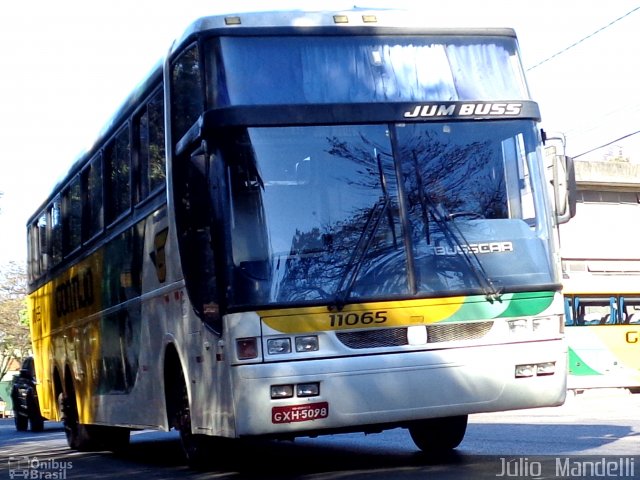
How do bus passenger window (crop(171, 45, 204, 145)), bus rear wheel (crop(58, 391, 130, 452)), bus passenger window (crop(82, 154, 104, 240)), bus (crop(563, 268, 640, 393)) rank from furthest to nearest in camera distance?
bus (crop(563, 268, 640, 393)), bus rear wheel (crop(58, 391, 130, 452)), bus passenger window (crop(82, 154, 104, 240)), bus passenger window (crop(171, 45, 204, 145))

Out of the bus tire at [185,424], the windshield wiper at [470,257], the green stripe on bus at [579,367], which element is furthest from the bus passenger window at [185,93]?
the green stripe on bus at [579,367]

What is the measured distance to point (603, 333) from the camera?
3039 cm

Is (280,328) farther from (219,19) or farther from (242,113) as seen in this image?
(219,19)

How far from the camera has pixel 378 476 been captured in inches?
382

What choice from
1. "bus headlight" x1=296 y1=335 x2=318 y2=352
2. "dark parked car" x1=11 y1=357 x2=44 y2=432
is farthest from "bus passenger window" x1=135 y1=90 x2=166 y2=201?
"dark parked car" x1=11 y1=357 x2=44 y2=432

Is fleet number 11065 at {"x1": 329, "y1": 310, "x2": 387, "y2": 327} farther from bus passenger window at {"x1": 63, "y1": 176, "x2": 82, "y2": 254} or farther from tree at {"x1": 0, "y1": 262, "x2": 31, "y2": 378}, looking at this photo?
tree at {"x1": 0, "y1": 262, "x2": 31, "y2": 378}

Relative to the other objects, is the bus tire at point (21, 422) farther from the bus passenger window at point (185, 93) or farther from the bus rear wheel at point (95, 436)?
the bus passenger window at point (185, 93)

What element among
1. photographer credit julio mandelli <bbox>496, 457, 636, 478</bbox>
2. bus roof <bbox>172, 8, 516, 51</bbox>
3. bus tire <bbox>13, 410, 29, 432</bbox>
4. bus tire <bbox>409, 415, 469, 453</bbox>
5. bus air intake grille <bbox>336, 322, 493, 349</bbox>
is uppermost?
bus roof <bbox>172, 8, 516, 51</bbox>

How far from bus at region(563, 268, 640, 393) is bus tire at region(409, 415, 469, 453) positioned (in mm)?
19168

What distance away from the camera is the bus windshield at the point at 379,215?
29.9 feet

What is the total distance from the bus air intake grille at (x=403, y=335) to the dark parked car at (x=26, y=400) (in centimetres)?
1986

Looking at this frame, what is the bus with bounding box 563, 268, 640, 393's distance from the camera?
99.5 feet

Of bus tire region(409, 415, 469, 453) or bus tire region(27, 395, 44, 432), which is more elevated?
bus tire region(27, 395, 44, 432)

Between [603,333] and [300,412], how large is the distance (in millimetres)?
22691
